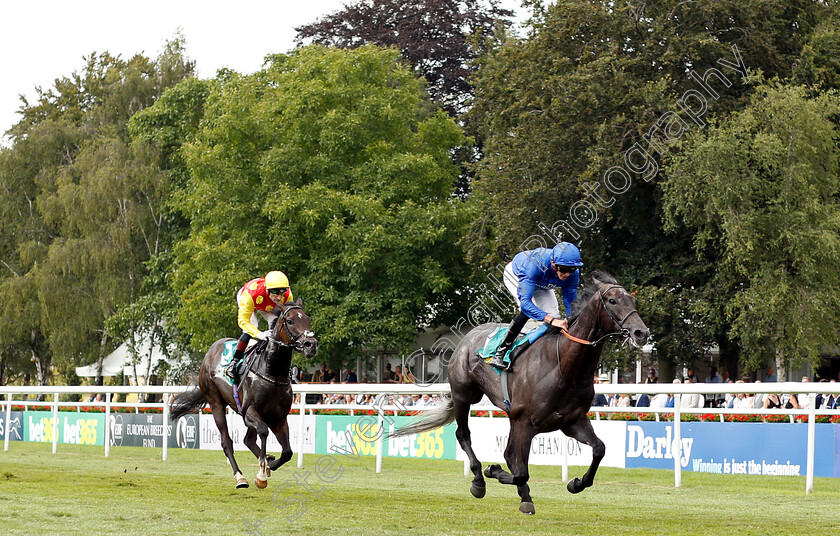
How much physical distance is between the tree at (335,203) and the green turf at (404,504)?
43.1 feet

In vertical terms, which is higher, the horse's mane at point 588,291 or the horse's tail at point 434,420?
the horse's mane at point 588,291

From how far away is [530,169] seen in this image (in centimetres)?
2298

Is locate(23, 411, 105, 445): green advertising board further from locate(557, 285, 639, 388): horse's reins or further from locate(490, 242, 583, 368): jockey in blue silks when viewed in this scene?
locate(557, 285, 639, 388): horse's reins

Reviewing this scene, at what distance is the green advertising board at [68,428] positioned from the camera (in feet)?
63.0

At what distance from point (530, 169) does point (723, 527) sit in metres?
→ 16.6

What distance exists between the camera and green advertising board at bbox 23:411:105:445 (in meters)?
19.2

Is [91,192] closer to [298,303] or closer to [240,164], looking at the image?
[240,164]

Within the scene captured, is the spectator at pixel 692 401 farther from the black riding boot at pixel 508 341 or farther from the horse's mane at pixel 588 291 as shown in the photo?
the horse's mane at pixel 588 291

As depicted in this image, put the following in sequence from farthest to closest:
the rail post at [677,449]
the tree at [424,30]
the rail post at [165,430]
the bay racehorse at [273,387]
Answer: the tree at [424,30]
the rail post at [165,430]
the rail post at [677,449]
the bay racehorse at [273,387]

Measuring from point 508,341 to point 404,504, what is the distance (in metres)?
1.63

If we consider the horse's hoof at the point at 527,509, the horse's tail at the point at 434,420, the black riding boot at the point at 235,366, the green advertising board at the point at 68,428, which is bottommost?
the green advertising board at the point at 68,428

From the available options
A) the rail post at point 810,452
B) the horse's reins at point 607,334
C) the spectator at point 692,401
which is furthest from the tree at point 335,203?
the horse's reins at point 607,334

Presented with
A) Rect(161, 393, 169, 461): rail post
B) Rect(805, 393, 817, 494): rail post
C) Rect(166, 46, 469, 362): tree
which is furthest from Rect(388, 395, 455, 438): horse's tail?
Rect(166, 46, 469, 362): tree

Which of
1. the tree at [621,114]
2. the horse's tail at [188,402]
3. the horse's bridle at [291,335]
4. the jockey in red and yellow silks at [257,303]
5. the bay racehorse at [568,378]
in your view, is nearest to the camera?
the bay racehorse at [568,378]
